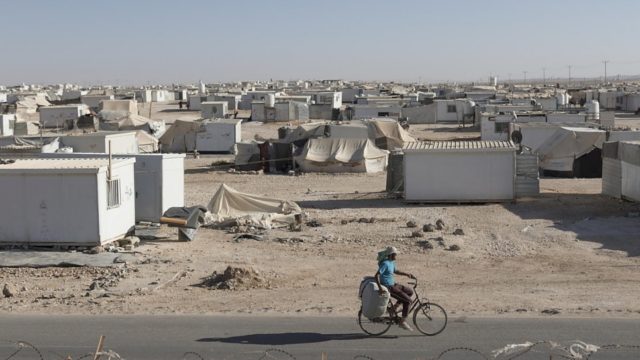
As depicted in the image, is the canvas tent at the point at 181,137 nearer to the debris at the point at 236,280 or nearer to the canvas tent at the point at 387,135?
the canvas tent at the point at 387,135

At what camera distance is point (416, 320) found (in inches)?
474

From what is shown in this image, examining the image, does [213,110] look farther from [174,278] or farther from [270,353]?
[270,353]

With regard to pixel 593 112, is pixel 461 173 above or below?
below

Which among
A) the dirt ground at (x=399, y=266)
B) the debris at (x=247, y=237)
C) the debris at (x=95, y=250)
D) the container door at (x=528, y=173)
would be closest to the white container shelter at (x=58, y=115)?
the dirt ground at (x=399, y=266)

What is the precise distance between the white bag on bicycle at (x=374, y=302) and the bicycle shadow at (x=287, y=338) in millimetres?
353

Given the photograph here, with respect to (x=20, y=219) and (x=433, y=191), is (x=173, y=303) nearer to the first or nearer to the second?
(x=20, y=219)

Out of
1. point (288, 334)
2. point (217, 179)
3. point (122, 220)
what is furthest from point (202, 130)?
point (288, 334)

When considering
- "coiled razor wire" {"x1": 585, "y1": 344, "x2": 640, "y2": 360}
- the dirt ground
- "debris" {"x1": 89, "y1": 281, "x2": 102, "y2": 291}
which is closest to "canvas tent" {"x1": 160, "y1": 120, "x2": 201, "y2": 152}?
the dirt ground

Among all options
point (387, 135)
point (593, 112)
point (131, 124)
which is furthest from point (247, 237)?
point (593, 112)

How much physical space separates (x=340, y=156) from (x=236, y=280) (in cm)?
1991

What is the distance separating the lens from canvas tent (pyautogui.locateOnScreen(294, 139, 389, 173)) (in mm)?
35156

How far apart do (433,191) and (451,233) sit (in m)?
4.85

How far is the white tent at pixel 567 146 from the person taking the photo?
1240 inches

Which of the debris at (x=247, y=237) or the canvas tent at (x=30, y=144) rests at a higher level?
the canvas tent at (x=30, y=144)
